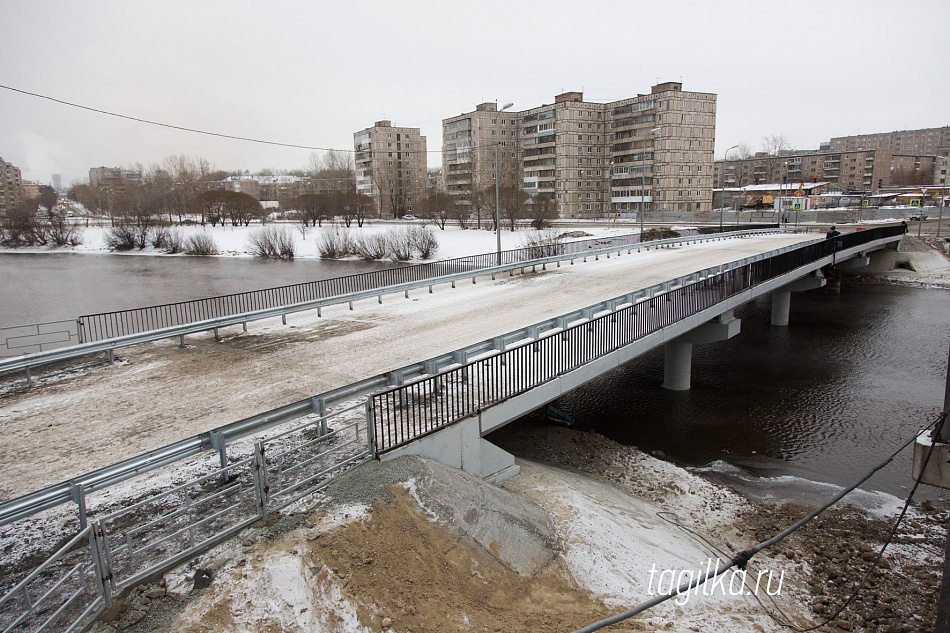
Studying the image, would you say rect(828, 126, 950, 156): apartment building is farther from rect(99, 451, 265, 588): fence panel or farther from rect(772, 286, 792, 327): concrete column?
rect(99, 451, 265, 588): fence panel

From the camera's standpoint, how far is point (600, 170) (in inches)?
3856

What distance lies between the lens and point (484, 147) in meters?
104

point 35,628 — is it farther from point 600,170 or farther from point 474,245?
point 600,170

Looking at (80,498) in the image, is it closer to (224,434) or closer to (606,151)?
(224,434)

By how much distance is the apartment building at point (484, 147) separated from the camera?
104 metres

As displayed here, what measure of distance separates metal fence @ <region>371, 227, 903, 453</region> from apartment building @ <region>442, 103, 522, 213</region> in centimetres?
8683

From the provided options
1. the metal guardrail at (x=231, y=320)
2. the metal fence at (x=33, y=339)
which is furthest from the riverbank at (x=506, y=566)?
the metal fence at (x=33, y=339)

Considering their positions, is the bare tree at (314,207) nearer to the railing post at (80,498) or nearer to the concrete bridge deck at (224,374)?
the concrete bridge deck at (224,374)

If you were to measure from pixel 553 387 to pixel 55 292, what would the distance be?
128 ft

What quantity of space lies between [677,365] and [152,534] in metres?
16.7

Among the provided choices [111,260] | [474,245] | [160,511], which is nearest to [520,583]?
[160,511]

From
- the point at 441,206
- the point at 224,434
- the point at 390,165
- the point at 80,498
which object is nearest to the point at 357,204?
the point at 441,206

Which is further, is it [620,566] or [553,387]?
[553,387]

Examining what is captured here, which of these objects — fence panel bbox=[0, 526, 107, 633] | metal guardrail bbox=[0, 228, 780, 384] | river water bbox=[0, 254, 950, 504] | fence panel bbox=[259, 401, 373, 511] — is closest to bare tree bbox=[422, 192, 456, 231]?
river water bbox=[0, 254, 950, 504]
